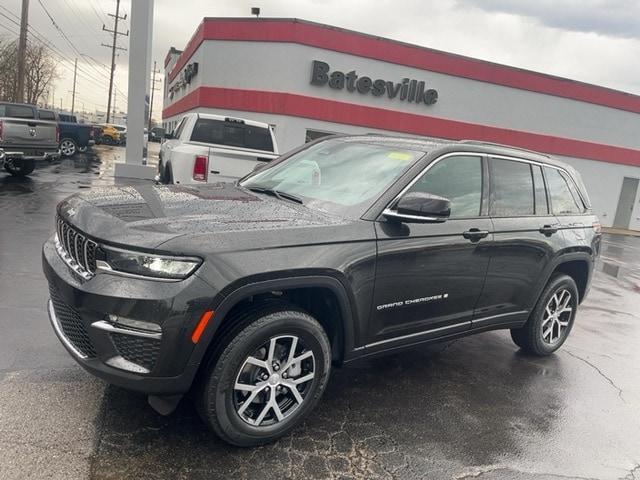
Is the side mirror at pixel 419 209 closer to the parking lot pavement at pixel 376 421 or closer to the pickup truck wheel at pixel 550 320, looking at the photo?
the parking lot pavement at pixel 376 421

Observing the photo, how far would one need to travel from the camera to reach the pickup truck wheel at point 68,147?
21438 millimetres

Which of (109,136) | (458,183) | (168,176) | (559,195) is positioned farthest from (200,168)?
(109,136)

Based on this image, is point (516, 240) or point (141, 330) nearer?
A: point (141, 330)

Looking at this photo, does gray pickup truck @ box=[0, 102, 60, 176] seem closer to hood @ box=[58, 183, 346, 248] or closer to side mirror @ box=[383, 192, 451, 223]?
hood @ box=[58, 183, 346, 248]

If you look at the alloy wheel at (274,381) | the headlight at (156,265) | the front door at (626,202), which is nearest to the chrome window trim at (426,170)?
the alloy wheel at (274,381)

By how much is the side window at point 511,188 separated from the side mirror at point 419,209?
104cm

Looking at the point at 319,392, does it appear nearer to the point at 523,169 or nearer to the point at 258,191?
the point at 258,191

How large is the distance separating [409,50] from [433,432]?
1855cm

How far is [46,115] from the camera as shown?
16484 mm

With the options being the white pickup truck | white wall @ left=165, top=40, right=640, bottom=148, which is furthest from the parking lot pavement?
white wall @ left=165, top=40, right=640, bottom=148

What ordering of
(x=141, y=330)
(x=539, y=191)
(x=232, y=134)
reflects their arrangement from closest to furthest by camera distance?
(x=141, y=330), (x=539, y=191), (x=232, y=134)

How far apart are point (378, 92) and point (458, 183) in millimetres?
16469

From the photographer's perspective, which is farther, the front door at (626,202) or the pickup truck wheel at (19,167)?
the front door at (626,202)

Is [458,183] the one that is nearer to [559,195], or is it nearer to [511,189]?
[511,189]
